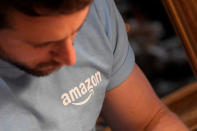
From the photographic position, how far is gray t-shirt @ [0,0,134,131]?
0.75 m

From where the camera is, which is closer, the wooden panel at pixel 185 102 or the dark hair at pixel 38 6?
the dark hair at pixel 38 6

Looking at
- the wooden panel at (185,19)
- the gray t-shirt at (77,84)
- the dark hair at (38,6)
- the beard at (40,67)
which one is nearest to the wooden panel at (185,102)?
the wooden panel at (185,19)

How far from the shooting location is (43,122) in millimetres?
799

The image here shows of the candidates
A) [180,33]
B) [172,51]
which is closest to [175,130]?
[180,33]

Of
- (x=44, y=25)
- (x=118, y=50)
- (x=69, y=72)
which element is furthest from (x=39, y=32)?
(x=118, y=50)

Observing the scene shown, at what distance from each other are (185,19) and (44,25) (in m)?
0.73

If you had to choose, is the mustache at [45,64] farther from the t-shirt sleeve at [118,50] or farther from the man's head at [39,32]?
the t-shirt sleeve at [118,50]

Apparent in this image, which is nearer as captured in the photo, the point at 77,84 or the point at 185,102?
the point at 77,84

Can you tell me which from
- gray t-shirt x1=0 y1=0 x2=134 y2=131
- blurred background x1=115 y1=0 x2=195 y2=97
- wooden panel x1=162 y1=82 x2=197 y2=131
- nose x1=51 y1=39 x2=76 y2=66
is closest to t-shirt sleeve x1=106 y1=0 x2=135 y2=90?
gray t-shirt x1=0 y1=0 x2=134 y2=131

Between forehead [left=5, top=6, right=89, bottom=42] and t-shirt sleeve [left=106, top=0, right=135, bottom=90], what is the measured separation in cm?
29

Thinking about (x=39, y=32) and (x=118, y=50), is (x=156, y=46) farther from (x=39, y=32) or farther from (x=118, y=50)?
(x=39, y=32)

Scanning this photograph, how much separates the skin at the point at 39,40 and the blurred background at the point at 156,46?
1197 mm

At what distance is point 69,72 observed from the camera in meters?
0.82

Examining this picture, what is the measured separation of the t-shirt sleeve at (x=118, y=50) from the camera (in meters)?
0.91
